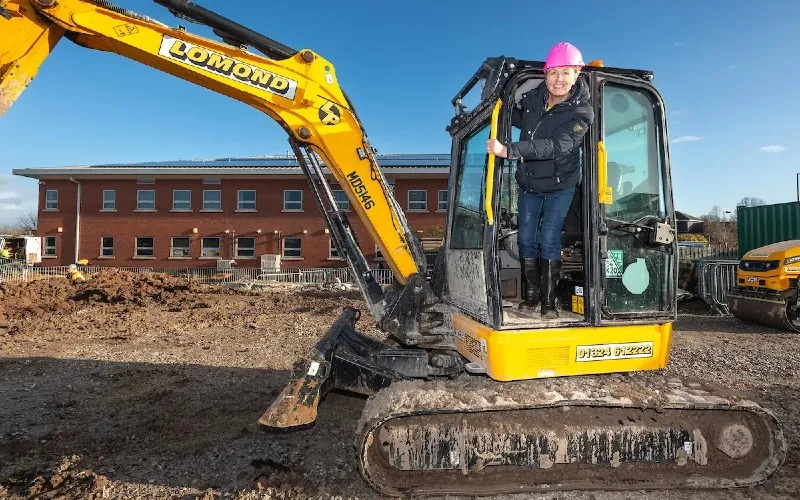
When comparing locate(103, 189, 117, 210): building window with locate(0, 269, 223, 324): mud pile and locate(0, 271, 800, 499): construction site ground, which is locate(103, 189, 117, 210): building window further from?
locate(0, 271, 800, 499): construction site ground

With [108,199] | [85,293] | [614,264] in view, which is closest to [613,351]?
[614,264]

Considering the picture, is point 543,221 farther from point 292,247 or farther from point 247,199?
point 247,199

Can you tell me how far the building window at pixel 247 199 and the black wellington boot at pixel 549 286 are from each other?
2561 cm

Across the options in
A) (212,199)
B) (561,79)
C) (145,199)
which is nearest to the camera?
(561,79)

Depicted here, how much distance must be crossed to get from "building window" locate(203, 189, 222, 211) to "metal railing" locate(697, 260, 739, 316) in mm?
23348

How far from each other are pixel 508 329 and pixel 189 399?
415 centimetres

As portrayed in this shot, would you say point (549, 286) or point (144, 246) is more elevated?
point (144, 246)

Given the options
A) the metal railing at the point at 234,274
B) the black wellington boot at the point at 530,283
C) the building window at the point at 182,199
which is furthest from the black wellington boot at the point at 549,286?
the building window at the point at 182,199

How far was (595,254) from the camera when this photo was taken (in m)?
3.49

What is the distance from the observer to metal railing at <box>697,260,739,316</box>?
13570 millimetres

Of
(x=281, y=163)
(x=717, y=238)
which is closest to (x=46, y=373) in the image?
(x=281, y=163)

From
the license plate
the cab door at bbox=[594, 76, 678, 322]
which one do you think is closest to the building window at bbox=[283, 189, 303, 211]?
the cab door at bbox=[594, 76, 678, 322]

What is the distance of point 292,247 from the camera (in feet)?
89.0

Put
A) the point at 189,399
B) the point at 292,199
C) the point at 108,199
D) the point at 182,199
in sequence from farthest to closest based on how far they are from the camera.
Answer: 1. the point at 108,199
2. the point at 182,199
3. the point at 292,199
4. the point at 189,399
